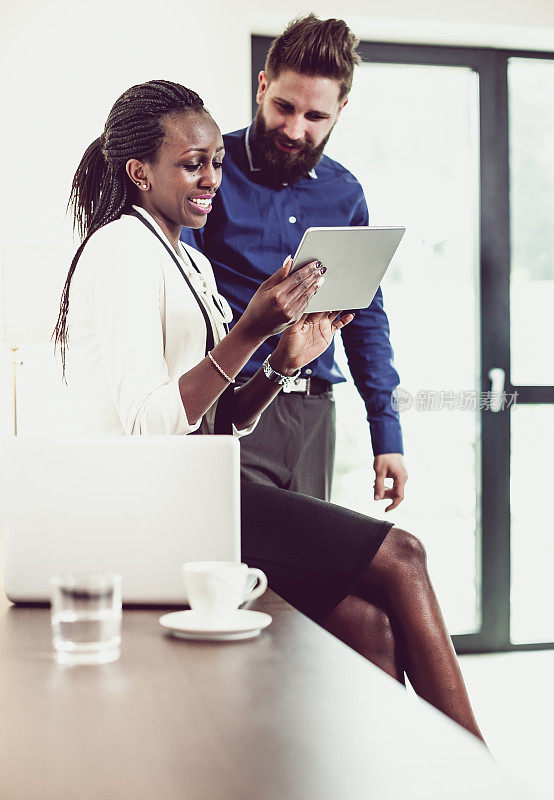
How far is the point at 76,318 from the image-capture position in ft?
4.62

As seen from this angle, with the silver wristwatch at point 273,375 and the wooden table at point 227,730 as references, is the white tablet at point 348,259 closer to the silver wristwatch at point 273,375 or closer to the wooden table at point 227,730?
the silver wristwatch at point 273,375

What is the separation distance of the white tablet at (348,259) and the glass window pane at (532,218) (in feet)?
6.62

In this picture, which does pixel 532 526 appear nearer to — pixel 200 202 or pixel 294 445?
pixel 294 445

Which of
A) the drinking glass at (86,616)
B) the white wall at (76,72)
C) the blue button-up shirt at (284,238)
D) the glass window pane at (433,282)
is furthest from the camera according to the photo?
the glass window pane at (433,282)

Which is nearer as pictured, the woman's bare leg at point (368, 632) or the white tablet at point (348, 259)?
the woman's bare leg at point (368, 632)

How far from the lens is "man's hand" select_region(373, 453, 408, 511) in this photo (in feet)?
6.95

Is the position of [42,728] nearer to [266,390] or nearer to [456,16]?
[266,390]

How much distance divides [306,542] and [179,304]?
0.44 m

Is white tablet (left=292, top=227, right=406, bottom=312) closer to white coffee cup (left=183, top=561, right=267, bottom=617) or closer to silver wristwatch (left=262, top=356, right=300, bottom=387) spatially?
silver wristwatch (left=262, top=356, right=300, bottom=387)

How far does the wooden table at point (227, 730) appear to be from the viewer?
47 cm

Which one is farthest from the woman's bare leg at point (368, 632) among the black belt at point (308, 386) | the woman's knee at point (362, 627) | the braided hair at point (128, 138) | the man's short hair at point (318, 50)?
the man's short hair at point (318, 50)

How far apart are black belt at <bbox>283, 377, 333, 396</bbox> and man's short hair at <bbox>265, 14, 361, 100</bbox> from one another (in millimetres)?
728

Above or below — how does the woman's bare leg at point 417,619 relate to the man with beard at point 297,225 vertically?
below

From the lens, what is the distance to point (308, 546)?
4.49ft
